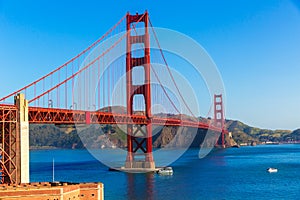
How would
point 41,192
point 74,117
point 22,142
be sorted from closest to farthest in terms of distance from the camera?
1. point 41,192
2. point 22,142
3. point 74,117

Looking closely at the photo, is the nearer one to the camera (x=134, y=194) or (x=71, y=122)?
(x=134, y=194)

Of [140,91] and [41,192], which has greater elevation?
[140,91]

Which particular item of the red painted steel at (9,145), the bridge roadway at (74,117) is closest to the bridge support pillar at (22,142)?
the red painted steel at (9,145)

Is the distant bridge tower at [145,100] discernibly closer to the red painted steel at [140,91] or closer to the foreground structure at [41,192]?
the red painted steel at [140,91]

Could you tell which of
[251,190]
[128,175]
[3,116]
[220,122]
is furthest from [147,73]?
[220,122]

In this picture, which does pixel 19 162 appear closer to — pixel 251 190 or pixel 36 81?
pixel 36 81

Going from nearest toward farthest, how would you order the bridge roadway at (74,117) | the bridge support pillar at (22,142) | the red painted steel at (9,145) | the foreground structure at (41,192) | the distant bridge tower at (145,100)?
1. the foreground structure at (41,192)
2. the red painted steel at (9,145)
3. the bridge support pillar at (22,142)
4. the bridge roadway at (74,117)
5. the distant bridge tower at (145,100)

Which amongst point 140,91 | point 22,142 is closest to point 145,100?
point 140,91

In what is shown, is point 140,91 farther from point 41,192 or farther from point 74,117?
point 41,192

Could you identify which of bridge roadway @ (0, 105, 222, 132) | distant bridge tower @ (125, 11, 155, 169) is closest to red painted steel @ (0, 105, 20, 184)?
bridge roadway @ (0, 105, 222, 132)
